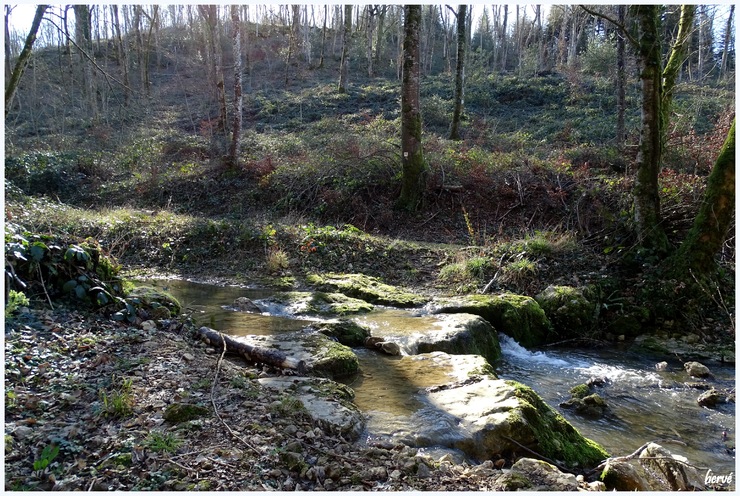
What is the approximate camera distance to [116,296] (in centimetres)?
539

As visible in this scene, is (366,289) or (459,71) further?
(459,71)

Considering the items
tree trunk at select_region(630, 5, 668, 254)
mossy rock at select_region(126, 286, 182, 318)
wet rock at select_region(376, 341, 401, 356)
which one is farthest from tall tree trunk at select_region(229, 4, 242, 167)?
wet rock at select_region(376, 341, 401, 356)

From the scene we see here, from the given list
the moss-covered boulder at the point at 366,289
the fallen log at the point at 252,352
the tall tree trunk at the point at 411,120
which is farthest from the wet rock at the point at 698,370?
the tall tree trunk at the point at 411,120

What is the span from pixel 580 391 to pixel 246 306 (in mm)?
4762

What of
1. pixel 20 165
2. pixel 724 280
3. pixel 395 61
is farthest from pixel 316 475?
pixel 395 61

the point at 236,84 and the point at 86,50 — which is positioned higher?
the point at 86,50

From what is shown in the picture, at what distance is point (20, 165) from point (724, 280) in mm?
21258

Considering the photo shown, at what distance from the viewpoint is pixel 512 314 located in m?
7.41

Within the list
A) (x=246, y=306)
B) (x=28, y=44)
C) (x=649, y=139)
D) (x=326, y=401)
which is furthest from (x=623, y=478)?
(x=28, y=44)

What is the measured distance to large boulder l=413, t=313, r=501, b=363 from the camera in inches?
236

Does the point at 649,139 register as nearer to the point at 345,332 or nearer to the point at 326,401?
the point at 345,332

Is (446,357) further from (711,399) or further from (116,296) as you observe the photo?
(116,296)

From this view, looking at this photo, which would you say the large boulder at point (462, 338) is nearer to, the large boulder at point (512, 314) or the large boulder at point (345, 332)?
the large boulder at point (512, 314)

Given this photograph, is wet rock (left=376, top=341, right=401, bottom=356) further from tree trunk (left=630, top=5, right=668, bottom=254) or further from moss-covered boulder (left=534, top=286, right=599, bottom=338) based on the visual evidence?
tree trunk (left=630, top=5, right=668, bottom=254)
